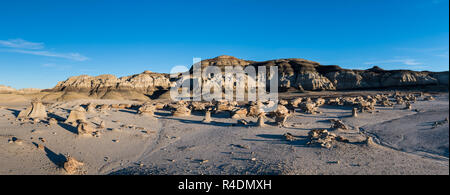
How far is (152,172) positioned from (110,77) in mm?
70842

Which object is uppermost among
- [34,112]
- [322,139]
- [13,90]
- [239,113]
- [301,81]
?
[301,81]

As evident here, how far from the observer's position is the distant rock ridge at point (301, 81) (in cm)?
4900

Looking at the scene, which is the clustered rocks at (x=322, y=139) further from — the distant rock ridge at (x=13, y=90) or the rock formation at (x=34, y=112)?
the distant rock ridge at (x=13, y=90)

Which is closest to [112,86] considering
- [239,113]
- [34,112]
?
[34,112]

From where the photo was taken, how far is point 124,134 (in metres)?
10.8

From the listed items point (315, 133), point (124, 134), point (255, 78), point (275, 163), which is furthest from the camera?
point (255, 78)

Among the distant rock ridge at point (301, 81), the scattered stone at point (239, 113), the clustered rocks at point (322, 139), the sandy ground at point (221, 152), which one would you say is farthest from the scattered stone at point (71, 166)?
the distant rock ridge at point (301, 81)

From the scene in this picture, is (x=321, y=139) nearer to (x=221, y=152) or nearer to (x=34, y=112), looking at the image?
(x=221, y=152)

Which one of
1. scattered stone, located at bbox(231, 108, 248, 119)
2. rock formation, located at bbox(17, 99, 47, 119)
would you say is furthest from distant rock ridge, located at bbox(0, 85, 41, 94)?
scattered stone, located at bbox(231, 108, 248, 119)

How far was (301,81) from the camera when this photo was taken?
197ft

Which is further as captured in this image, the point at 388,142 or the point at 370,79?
the point at 370,79

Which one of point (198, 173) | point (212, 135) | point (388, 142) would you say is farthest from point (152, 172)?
point (388, 142)
